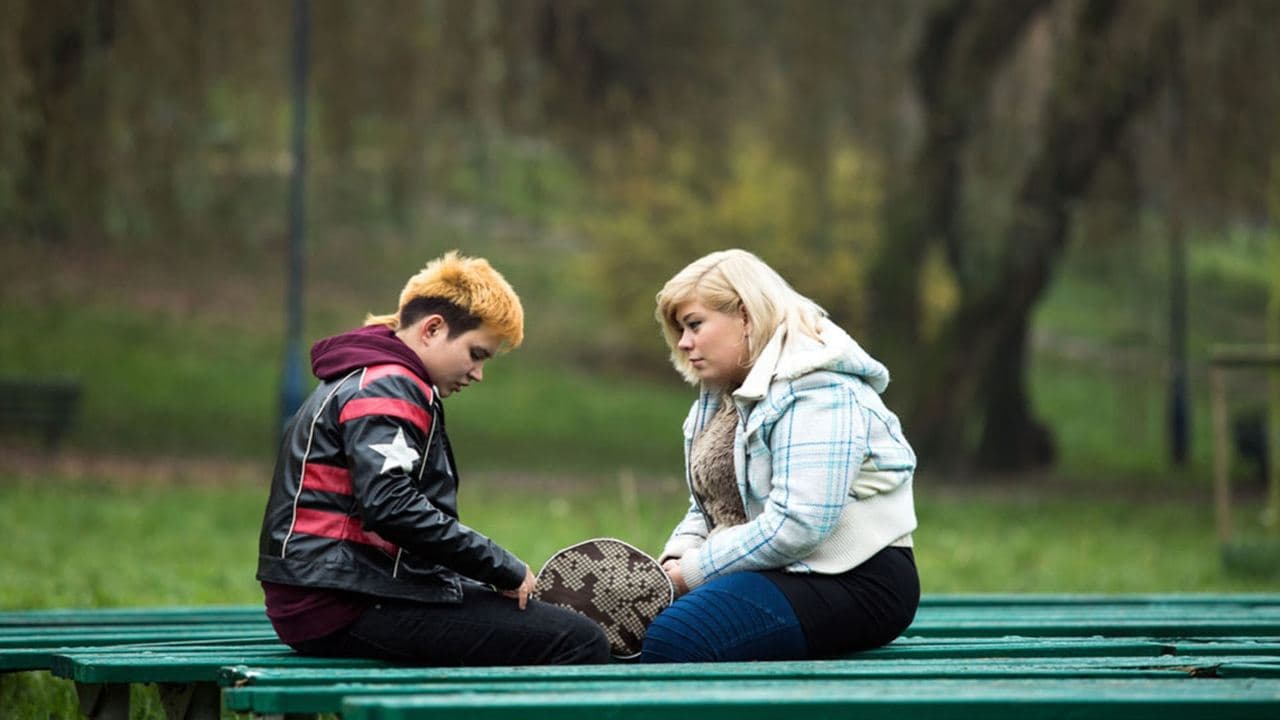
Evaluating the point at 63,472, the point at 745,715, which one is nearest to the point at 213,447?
the point at 63,472

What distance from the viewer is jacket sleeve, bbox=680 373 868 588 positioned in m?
4.27

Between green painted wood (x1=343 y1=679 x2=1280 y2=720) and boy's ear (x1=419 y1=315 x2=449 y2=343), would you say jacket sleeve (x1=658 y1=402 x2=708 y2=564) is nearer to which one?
boy's ear (x1=419 y1=315 x2=449 y2=343)

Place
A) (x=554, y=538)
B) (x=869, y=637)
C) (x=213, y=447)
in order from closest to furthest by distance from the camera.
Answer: (x=869, y=637), (x=554, y=538), (x=213, y=447)

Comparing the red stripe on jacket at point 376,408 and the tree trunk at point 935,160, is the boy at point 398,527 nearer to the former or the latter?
the red stripe on jacket at point 376,408

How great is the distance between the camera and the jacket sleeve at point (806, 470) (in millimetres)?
4273

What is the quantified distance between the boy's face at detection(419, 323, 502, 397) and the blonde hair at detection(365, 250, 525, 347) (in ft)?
0.10

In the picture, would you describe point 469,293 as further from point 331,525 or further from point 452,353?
point 331,525

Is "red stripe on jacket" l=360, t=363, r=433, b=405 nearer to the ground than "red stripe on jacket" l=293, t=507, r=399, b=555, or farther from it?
farther from it

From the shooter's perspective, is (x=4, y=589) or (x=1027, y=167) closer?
(x=4, y=589)

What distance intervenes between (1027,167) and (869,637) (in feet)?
48.9

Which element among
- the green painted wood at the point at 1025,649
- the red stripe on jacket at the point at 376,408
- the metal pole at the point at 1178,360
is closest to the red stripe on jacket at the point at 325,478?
the red stripe on jacket at the point at 376,408

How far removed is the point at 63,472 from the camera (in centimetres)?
1734

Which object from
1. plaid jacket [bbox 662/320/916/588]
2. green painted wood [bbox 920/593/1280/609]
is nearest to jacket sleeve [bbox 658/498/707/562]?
plaid jacket [bbox 662/320/916/588]

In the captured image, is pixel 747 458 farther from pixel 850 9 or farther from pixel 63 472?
pixel 850 9
